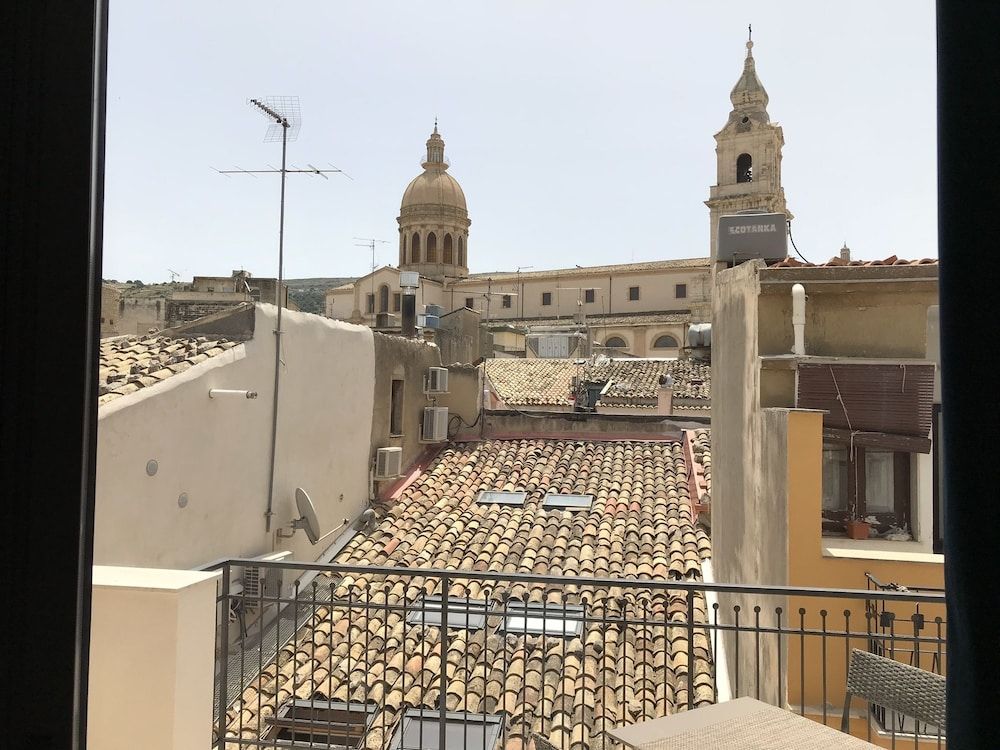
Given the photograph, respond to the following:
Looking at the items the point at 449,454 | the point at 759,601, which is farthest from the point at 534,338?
the point at 759,601

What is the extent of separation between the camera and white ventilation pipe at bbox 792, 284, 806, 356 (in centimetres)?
510

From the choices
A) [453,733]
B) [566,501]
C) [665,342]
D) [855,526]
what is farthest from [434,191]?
[453,733]

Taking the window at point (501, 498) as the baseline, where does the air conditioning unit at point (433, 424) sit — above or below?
above

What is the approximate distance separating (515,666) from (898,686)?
11.4 ft

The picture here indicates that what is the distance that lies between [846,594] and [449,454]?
8.59 meters

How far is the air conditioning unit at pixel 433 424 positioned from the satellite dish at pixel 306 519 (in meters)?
3.92

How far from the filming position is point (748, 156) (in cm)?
2553

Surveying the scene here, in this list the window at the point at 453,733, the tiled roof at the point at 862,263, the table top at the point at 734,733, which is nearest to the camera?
the table top at the point at 734,733

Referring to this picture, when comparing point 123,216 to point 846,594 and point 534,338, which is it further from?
point 534,338

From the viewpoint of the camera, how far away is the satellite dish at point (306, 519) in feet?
23.3

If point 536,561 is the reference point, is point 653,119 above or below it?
above

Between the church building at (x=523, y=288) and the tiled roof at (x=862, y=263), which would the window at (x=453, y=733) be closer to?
the tiled roof at (x=862, y=263)

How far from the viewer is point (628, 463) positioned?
10.5 metres

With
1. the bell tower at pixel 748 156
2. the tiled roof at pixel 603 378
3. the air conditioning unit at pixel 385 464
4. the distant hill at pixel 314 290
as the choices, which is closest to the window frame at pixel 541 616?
the air conditioning unit at pixel 385 464
